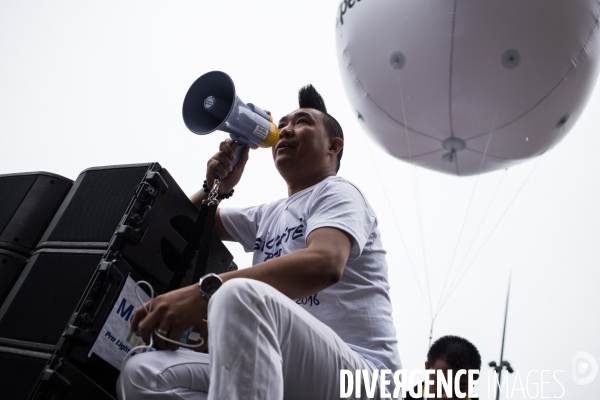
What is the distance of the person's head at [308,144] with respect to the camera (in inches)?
74.5

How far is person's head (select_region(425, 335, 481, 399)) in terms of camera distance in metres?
3.01

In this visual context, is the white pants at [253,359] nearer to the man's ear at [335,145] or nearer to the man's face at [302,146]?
the man's face at [302,146]

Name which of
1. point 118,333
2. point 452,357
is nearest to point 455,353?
point 452,357

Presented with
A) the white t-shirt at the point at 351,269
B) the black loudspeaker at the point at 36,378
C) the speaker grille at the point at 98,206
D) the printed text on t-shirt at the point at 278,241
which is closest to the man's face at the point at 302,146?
the white t-shirt at the point at 351,269

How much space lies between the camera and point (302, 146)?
1.92 meters

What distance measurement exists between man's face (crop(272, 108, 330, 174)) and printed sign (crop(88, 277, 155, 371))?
71 centimetres

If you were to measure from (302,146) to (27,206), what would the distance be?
3.02 ft

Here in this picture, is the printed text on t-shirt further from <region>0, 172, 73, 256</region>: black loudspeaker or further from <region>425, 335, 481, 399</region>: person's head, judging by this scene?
<region>425, 335, 481, 399</region>: person's head

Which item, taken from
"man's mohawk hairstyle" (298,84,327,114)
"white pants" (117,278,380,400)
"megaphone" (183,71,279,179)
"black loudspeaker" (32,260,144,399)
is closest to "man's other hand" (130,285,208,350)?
"white pants" (117,278,380,400)

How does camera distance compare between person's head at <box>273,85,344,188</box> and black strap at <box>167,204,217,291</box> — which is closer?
black strap at <box>167,204,217,291</box>

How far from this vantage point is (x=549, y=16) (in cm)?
256

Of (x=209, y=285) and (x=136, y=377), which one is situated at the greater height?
(x=209, y=285)

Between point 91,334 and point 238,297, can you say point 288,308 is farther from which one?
point 91,334

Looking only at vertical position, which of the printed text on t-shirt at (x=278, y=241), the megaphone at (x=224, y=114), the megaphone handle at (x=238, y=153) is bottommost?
the printed text on t-shirt at (x=278, y=241)
